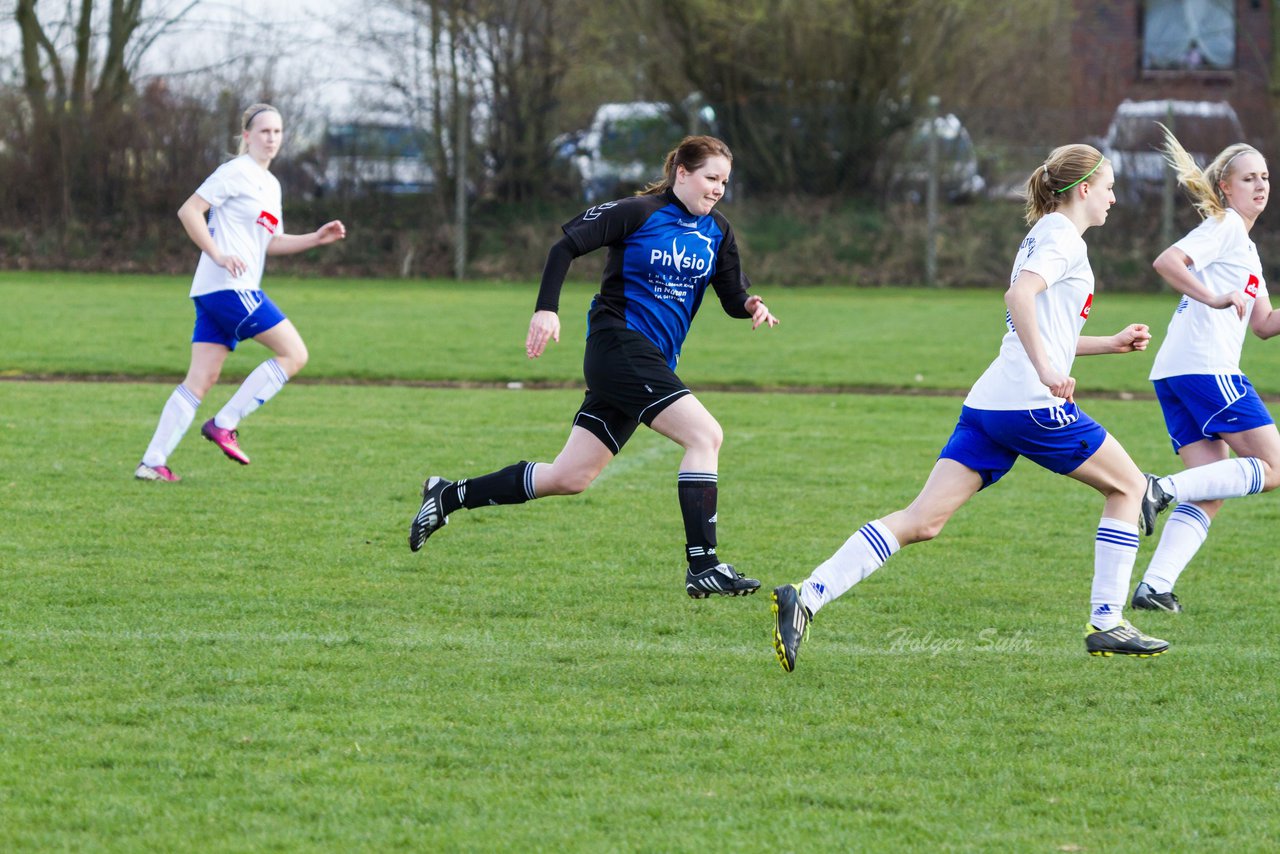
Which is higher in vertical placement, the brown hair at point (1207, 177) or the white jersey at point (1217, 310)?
the brown hair at point (1207, 177)

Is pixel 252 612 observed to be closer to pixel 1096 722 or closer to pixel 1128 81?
pixel 1096 722

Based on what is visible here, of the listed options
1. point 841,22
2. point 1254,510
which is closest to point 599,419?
point 1254,510

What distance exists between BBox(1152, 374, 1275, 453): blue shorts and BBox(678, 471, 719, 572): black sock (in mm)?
1971

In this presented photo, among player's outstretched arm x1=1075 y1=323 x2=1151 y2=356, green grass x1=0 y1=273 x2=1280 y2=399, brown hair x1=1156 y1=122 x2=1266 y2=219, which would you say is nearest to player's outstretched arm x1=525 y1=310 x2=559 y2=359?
player's outstretched arm x1=1075 y1=323 x2=1151 y2=356

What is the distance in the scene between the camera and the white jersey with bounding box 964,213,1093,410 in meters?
4.89

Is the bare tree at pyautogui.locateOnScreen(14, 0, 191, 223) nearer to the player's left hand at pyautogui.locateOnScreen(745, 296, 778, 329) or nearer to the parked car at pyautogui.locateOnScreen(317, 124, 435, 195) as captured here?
the parked car at pyautogui.locateOnScreen(317, 124, 435, 195)

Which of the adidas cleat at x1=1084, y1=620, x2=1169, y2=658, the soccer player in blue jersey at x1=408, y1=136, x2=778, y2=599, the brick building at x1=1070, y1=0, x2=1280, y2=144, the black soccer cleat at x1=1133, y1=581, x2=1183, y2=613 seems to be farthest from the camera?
the brick building at x1=1070, y1=0, x2=1280, y2=144

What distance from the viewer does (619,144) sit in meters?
27.6

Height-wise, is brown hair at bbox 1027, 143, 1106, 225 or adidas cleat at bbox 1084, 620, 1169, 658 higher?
brown hair at bbox 1027, 143, 1106, 225

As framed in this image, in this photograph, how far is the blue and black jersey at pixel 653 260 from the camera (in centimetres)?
567

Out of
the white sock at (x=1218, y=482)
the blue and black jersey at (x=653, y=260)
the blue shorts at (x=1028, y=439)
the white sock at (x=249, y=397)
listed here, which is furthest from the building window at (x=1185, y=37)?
the blue shorts at (x=1028, y=439)

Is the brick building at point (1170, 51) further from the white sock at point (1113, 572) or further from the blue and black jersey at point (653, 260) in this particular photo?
the white sock at point (1113, 572)

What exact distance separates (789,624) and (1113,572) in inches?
44.9

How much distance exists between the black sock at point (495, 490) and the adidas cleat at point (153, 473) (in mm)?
2786
